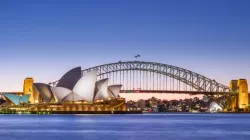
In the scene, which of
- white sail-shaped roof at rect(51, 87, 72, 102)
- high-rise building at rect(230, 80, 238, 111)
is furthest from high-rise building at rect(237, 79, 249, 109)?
white sail-shaped roof at rect(51, 87, 72, 102)

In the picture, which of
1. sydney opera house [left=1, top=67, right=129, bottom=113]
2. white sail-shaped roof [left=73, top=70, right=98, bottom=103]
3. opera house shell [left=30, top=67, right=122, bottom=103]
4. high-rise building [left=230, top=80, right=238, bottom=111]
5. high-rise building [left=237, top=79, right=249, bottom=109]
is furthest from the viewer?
high-rise building [left=230, top=80, right=238, bottom=111]

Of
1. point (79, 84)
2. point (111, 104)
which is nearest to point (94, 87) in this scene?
point (79, 84)

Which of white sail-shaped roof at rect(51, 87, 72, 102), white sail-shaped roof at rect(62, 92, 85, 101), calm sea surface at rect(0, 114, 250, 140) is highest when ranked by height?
white sail-shaped roof at rect(51, 87, 72, 102)

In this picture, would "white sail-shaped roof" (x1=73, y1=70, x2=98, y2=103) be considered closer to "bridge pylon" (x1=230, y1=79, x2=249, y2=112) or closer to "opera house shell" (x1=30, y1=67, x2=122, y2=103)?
"opera house shell" (x1=30, y1=67, x2=122, y2=103)

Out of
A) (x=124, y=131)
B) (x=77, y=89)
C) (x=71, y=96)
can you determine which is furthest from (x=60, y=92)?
(x=124, y=131)

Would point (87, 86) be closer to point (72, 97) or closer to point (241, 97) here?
point (72, 97)

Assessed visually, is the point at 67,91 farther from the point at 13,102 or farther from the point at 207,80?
the point at 207,80

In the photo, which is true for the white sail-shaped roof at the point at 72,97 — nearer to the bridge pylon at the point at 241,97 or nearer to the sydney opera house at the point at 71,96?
the sydney opera house at the point at 71,96

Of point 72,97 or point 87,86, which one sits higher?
point 87,86
